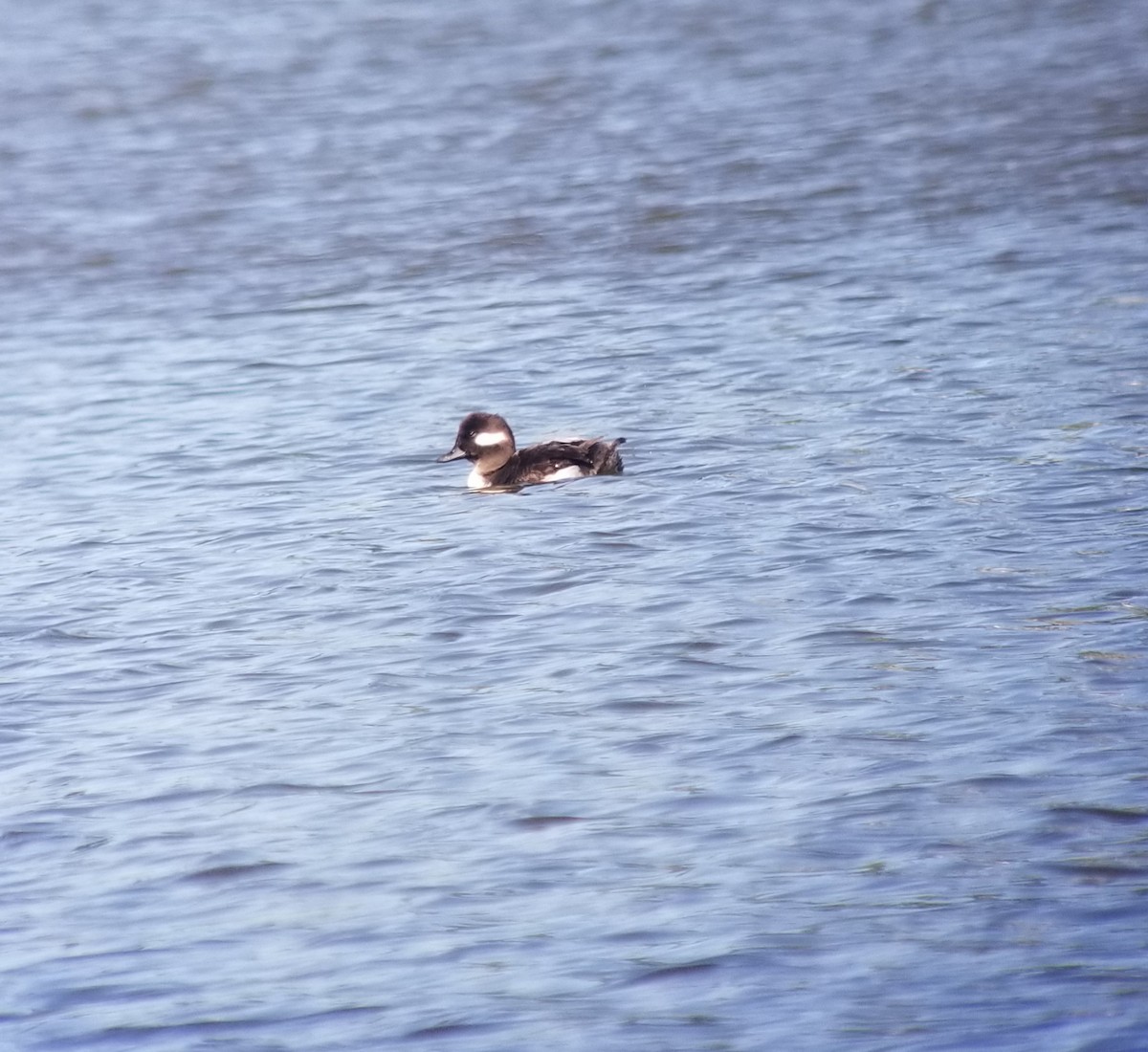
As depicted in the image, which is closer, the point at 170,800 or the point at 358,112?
the point at 170,800

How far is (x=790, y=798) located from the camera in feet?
23.1

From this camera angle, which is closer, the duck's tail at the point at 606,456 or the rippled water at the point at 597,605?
the rippled water at the point at 597,605

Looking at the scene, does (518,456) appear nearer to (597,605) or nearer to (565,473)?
(565,473)

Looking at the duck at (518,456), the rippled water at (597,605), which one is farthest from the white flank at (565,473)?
the rippled water at (597,605)

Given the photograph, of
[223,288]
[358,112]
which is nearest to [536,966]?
[223,288]

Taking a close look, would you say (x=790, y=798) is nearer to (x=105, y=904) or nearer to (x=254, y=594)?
(x=105, y=904)

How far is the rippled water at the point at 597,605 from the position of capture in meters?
6.12

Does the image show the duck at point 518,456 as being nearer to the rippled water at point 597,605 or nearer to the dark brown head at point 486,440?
the dark brown head at point 486,440

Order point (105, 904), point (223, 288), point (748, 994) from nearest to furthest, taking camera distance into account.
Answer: point (748, 994), point (105, 904), point (223, 288)

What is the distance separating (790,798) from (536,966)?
1.25 metres

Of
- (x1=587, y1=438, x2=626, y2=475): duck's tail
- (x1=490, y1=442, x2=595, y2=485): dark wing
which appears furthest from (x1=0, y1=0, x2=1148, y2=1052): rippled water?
(x1=587, y1=438, x2=626, y2=475): duck's tail

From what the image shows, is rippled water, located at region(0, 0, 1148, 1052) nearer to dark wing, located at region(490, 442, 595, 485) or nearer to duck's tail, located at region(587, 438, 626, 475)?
dark wing, located at region(490, 442, 595, 485)

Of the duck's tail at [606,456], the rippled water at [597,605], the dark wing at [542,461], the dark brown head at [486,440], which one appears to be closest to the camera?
the rippled water at [597,605]

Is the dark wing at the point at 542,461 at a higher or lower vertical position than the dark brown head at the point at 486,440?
lower
